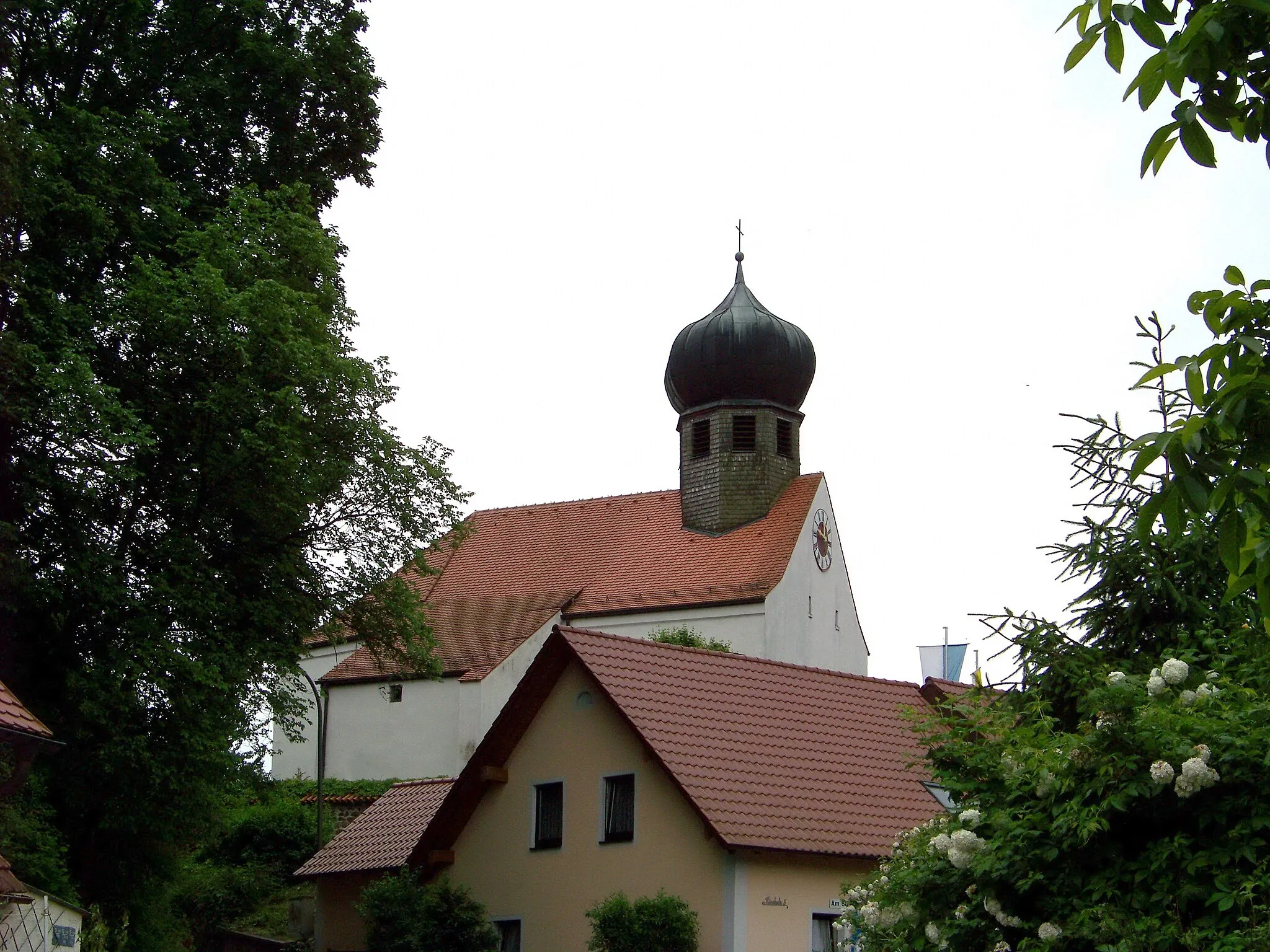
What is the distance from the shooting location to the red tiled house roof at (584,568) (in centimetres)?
4222

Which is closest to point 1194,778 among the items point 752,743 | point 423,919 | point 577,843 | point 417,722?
point 752,743

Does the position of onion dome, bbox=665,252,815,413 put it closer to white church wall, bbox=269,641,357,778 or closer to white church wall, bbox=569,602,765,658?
white church wall, bbox=569,602,765,658

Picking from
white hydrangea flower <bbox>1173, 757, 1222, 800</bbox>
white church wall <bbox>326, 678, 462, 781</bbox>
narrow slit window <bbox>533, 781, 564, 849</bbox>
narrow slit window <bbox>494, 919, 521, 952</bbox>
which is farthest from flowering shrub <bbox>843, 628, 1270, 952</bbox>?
white church wall <bbox>326, 678, 462, 781</bbox>

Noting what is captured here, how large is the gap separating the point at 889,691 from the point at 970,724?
45.9 feet

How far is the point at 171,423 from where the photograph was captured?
2066cm

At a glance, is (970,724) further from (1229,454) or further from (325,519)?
(325,519)

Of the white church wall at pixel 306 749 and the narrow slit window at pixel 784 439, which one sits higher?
the narrow slit window at pixel 784 439

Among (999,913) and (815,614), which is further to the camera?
(815,614)

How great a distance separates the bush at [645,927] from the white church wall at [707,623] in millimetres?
22519

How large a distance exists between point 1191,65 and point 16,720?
9290mm

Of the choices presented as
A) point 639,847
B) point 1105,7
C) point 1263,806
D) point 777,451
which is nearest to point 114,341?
point 639,847

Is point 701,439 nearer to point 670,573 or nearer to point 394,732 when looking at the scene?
point 670,573

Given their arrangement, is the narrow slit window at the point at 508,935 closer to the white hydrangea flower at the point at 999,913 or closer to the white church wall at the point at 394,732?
the white hydrangea flower at the point at 999,913

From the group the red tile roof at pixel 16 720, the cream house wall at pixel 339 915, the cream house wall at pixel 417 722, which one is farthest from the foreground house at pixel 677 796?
the cream house wall at pixel 417 722
